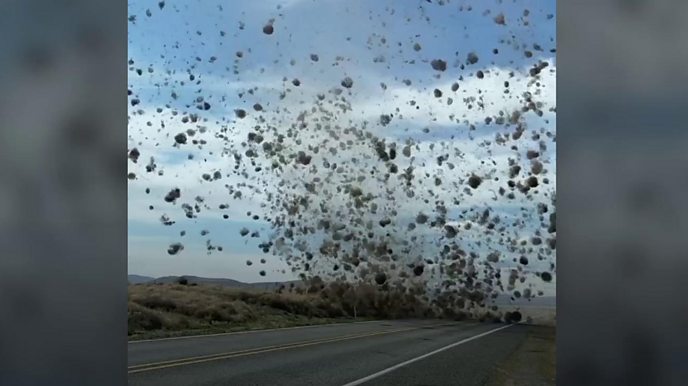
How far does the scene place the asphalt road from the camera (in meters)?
7.44

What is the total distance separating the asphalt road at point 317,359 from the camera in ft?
24.4

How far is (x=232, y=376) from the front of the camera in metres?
7.44

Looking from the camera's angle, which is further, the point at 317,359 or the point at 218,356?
the point at 317,359

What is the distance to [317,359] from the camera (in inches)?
362

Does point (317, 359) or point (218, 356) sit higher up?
point (218, 356)
